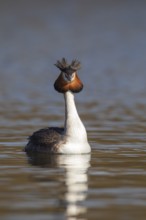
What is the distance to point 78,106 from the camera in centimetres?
2694

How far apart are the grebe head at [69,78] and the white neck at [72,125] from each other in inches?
6.1

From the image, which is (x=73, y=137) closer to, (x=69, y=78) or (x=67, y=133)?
(x=67, y=133)

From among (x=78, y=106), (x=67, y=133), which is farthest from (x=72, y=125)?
(x=78, y=106)

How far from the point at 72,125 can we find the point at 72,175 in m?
2.81

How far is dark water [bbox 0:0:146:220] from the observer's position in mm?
13297

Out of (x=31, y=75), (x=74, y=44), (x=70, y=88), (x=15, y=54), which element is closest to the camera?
(x=70, y=88)

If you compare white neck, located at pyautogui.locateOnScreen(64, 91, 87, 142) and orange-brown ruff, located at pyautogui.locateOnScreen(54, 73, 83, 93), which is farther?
orange-brown ruff, located at pyautogui.locateOnScreen(54, 73, 83, 93)

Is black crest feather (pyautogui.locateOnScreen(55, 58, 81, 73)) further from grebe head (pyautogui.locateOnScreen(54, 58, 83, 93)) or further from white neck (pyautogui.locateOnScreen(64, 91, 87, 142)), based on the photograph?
white neck (pyautogui.locateOnScreen(64, 91, 87, 142))

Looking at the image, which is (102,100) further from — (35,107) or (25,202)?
(25,202)

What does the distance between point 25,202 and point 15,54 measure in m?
31.6

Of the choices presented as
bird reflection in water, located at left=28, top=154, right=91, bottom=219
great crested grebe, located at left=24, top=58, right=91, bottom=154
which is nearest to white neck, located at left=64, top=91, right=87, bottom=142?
great crested grebe, located at left=24, top=58, right=91, bottom=154

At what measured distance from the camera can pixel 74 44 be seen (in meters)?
47.8

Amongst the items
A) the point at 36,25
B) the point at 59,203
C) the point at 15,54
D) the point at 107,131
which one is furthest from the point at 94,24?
the point at 59,203

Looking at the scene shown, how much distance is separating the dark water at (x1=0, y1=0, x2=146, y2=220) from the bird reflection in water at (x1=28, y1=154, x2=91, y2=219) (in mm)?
16
